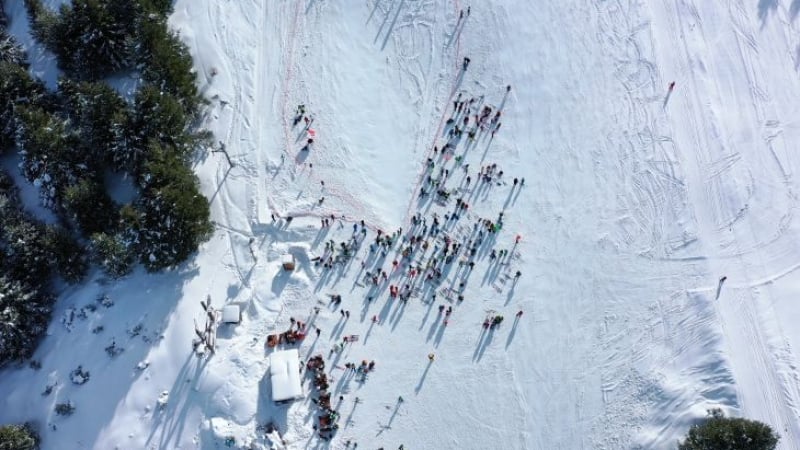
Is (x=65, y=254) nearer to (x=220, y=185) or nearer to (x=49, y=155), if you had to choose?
(x=49, y=155)

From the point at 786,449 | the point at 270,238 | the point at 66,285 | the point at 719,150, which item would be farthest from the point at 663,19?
the point at 66,285

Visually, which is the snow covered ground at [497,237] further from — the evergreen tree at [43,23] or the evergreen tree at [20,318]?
the evergreen tree at [43,23]

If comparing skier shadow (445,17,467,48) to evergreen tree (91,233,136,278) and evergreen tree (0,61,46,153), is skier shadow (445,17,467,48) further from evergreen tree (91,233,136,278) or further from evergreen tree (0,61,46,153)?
evergreen tree (0,61,46,153)

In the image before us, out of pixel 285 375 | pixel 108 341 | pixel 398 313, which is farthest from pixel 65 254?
pixel 398 313

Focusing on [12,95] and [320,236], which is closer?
[12,95]

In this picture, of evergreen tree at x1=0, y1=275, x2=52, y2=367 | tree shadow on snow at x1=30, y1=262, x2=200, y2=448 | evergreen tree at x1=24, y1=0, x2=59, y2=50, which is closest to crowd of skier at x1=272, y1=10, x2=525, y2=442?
tree shadow on snow at x1=30, y1=262, x2=200, y2=448

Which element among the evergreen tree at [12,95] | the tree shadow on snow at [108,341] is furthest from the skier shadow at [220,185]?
the evergreen tree at [12,95]

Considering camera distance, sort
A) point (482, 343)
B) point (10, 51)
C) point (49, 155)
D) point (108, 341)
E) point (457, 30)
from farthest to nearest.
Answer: point (457, 30)
point (10, 51)
point (482, 343)
point (49, 155)
point (108, 341)
